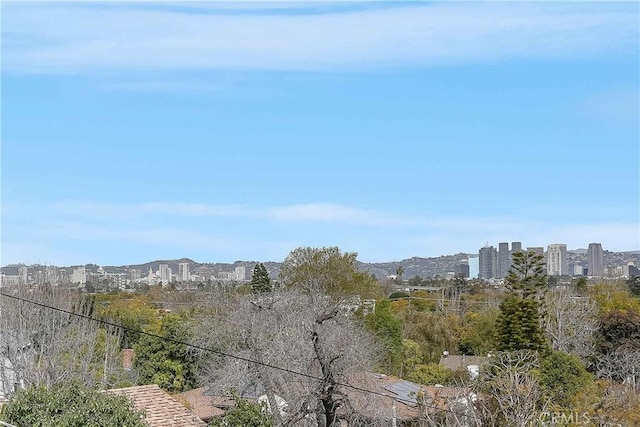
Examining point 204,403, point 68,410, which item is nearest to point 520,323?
point 204,403

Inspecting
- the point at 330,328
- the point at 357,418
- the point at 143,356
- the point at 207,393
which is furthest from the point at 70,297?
the point at 357,418

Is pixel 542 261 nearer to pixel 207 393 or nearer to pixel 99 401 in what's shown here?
pixel 207 393

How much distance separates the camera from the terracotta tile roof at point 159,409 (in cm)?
1767

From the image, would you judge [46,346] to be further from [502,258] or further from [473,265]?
[473,265]

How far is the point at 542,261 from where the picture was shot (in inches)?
1471

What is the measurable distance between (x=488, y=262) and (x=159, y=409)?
99760 mm

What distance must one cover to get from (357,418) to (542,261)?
67.1 feet

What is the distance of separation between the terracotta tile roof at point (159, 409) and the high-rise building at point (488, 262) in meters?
93.8

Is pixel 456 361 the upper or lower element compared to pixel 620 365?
lower

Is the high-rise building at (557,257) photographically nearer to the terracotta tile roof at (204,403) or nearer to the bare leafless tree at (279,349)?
the bare leafless tree at (279,349)

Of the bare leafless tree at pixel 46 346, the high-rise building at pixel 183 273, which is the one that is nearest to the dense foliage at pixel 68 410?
the bare leafless tree at pixel 46 346

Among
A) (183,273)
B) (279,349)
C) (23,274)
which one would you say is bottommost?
(279,349)

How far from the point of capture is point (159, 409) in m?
18.3

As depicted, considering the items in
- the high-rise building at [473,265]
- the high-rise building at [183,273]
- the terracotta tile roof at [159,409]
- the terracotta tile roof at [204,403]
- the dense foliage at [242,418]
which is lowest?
the terracotta tile roof at [204,403]
